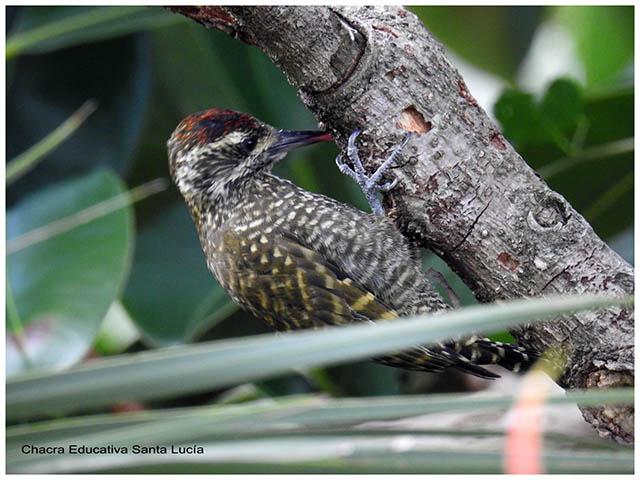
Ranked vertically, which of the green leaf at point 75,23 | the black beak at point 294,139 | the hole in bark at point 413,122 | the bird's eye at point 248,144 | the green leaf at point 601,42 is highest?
the green leaf at point 75,23

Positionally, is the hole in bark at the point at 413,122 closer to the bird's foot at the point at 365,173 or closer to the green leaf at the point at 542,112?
the bird's foot at the point at 365,173

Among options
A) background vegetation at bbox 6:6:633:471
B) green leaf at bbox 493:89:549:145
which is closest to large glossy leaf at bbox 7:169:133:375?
background vegetation at bbox 6:6:633:471

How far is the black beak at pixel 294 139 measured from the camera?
145 centimetres

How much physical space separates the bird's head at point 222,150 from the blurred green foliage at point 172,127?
0.28 m

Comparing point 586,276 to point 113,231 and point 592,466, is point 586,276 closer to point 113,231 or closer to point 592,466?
point 592,466

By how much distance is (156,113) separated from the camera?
2.40m

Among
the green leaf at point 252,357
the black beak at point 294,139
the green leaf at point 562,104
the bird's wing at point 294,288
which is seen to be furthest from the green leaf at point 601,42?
the green leaf at point 252,357

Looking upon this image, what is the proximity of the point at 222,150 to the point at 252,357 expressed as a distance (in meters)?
1.03

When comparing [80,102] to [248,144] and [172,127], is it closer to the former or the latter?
[172,127]

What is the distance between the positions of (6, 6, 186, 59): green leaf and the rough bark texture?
797mm

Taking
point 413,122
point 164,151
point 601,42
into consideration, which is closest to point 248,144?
point 413,122

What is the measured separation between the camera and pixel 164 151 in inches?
92.9

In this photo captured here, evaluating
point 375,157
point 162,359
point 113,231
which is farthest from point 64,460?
point 113,231

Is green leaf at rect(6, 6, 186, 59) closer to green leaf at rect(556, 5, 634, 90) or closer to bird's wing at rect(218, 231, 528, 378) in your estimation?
bird's wing at rect(218, 231, 528, 378)
